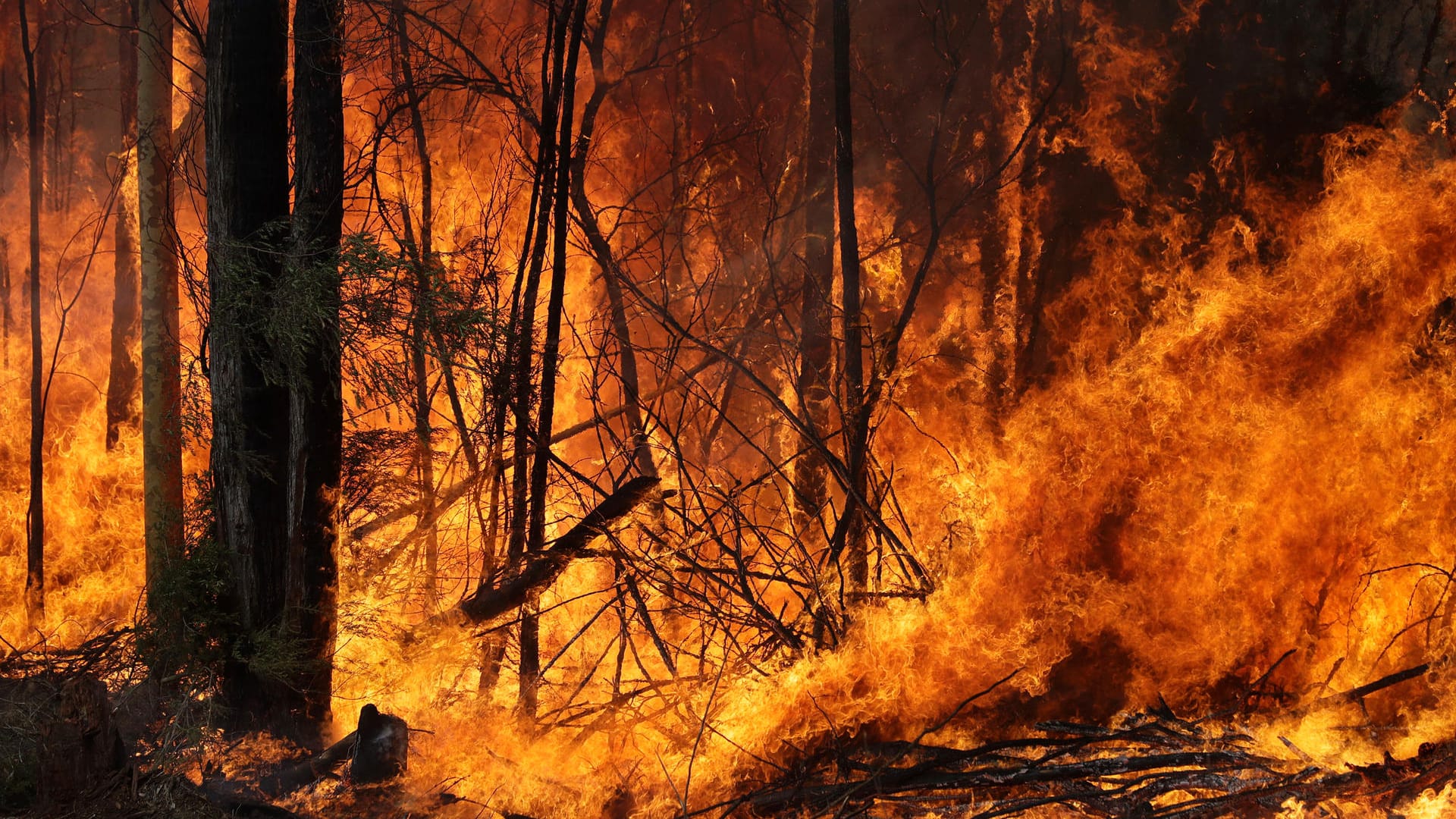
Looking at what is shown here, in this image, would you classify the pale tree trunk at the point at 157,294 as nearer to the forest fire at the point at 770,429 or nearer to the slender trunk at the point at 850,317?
the forest fire at the point at 770,429

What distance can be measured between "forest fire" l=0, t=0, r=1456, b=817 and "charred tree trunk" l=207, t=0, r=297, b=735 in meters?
0.02

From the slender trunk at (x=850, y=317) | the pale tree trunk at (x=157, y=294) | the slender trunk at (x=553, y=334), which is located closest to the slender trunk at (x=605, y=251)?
the slender trunk at (x=553, y=334)

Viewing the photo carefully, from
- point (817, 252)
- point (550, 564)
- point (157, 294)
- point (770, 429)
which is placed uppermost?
point (817, 252)

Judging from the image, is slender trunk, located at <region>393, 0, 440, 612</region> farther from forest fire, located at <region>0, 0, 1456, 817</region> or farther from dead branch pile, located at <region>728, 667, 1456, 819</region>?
dead branch pile, located at <region>728, 667, 1456, 819</region>

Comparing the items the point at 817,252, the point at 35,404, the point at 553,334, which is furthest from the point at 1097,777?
the point at 35,404

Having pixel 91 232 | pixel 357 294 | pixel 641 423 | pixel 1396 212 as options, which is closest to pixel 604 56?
pixel 641 423

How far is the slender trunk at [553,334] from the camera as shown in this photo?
4.93 metres

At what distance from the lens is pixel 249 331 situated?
4086mm

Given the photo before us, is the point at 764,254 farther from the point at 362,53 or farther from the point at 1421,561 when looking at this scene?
the point at 1421,561

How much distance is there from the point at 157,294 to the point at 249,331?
2261 millimetres

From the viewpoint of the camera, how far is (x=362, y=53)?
4.55 m

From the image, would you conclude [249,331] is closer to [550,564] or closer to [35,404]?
[550,564]

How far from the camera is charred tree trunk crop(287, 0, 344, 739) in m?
4.10

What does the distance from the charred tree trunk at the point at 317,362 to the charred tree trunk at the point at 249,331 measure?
6 cm
